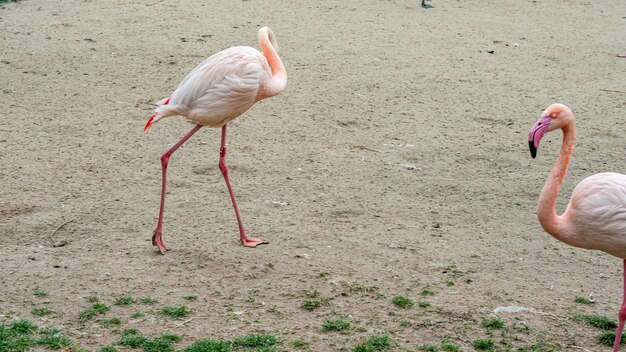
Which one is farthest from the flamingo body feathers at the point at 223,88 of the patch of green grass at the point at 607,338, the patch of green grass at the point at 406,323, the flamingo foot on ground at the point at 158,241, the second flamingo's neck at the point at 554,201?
the patch of green grass at the point at 607,338

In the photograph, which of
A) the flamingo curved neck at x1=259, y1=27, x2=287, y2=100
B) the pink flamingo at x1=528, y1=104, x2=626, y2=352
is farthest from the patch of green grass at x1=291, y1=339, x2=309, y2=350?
the flamingo curved neck at x1=259, y1=27, x2=287, y2=100

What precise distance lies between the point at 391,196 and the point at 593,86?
11.1 feet

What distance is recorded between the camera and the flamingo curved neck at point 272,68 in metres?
4.78

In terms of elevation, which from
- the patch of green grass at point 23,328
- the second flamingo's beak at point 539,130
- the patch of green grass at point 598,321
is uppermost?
the second flamingo's beak at point 539,130

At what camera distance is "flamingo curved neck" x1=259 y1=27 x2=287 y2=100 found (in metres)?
4.78

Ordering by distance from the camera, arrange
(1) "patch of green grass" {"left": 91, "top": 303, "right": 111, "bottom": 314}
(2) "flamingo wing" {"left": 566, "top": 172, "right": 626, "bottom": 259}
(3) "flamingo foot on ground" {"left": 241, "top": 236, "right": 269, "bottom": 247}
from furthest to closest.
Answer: (3) "flamingo foot on ground" {"left": 241, "top": 236, "right": 269, "bottom": 247}, (1) "patch of green grass" {"left": 91, "top": 303, "right": 111, "bottom": 314}, (2) "flamingo wing" {"left": 566, "top": 172, "right": 626, "bottom": 259}

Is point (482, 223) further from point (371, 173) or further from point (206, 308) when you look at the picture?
point (206, 308)

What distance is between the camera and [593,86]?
308 inches

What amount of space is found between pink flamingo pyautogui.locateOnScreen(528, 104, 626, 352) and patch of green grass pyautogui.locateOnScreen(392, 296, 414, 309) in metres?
0.80

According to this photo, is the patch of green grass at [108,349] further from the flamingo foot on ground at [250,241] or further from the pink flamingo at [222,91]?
the flamingo foot on ground at [250,241]

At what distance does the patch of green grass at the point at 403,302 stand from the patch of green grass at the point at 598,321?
2.66 ft

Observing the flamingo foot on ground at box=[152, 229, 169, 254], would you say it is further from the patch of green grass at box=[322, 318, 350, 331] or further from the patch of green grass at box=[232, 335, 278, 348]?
the patch of green grass at box=[322, 318, 350, 331]

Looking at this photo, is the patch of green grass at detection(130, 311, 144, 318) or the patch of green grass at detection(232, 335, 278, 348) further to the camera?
the patch of green grass at detection(130, 311, 144, 318)

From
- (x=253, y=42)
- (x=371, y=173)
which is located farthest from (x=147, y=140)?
(x=253, y=42)
